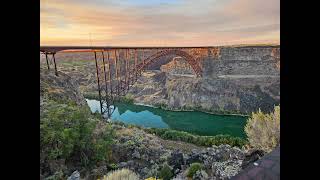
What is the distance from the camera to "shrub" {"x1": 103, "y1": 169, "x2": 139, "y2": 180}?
2900 millimetres

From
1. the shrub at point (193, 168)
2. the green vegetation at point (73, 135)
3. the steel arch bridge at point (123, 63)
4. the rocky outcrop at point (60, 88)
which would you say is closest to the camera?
the green vegetation at point (73, 135)

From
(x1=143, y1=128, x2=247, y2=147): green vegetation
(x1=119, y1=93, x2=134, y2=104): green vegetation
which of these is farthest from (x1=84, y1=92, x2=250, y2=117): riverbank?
(x1=143, y1=128, x2=247, y2=147): green vegetation

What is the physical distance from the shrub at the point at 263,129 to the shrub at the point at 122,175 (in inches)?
50.7

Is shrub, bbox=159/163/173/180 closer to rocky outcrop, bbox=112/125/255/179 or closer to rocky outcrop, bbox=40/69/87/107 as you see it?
rocky outcrop, bbox=112/125/255/179

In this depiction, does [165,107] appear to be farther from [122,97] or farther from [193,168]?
[193,168]

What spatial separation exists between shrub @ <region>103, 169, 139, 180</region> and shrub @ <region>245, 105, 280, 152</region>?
1.29 meters

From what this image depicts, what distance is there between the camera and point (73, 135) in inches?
115

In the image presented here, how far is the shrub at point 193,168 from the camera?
3.12 m

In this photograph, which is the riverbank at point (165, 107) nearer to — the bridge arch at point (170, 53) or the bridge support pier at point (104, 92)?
the bridge support pier at point (104, 92)

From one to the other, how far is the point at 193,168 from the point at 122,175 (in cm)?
68

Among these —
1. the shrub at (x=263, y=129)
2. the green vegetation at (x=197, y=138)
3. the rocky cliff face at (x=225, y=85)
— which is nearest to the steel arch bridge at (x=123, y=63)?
the rocky cliff face at (x=225, y=85)

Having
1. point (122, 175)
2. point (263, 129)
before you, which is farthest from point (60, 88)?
point (263, 129)
